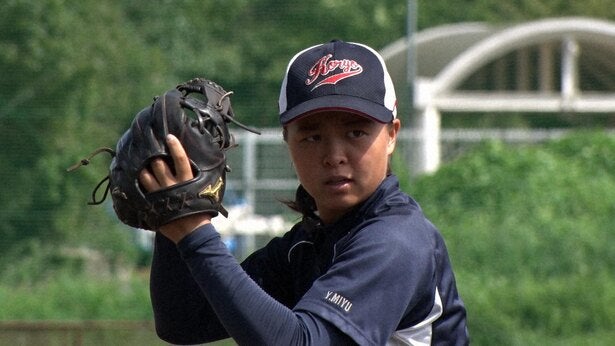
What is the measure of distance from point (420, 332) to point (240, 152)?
9.53 m

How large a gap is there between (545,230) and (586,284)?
3.47 ft

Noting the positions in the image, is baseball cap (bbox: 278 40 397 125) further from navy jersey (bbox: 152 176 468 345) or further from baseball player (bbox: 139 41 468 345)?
navy jersey (bbox: 152 176 468 345)

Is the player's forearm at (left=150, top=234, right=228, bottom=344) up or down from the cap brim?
down

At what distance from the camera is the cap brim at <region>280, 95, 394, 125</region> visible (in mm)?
2666

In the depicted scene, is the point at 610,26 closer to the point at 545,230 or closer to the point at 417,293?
the point at 545,230

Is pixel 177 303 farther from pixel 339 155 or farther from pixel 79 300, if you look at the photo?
pixel 79 300

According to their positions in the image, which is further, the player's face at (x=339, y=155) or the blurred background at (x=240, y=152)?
the blurred background at (x=240, y=152)

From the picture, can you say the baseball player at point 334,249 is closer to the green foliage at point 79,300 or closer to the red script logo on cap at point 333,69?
the red script logo on cap at point 333,69

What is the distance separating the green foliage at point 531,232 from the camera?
9258 millimetres

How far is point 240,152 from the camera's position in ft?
39.9

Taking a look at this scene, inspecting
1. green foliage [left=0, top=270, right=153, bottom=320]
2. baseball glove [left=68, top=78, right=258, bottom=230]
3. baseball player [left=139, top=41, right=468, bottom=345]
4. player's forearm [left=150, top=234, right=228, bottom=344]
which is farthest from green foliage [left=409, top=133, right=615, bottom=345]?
baseball glove [left=68, top=78, right=258, bottom=230]

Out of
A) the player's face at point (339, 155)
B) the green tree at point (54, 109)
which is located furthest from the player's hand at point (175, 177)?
the green tree at point (54, 109)


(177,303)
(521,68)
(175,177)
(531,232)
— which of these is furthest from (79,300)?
(175,177)

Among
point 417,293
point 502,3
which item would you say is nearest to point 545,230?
point 417,293
